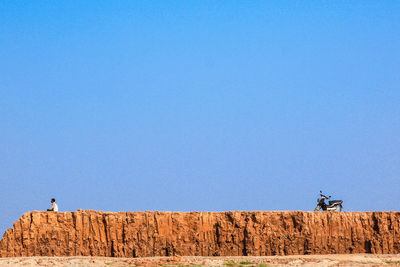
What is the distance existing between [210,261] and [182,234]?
2.52 meters

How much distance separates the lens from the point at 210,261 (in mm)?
23375

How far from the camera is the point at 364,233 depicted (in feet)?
86.2

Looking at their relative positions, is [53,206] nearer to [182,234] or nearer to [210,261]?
[182,234]

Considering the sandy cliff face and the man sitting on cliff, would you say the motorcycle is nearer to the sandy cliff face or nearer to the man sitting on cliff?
the sandy cliff face

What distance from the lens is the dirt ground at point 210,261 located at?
2280cm

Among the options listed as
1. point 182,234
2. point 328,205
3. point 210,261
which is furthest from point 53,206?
point 328,205

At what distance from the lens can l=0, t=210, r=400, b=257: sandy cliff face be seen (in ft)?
82.8

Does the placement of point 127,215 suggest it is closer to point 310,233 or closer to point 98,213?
point 98,213

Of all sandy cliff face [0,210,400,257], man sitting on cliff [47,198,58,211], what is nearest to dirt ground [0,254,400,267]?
sandy cliff face [0,210,400,257]

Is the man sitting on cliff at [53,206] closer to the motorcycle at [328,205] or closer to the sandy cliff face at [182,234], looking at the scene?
the sandy cliff face at [182,234]

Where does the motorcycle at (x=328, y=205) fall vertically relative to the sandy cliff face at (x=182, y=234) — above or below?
above

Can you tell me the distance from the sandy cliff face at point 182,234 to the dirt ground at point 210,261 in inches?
40.2

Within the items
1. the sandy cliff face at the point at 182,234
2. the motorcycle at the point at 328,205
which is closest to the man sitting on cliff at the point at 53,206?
the sandy cliff face at the point at 182,234

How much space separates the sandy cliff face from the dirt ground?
102 cm
